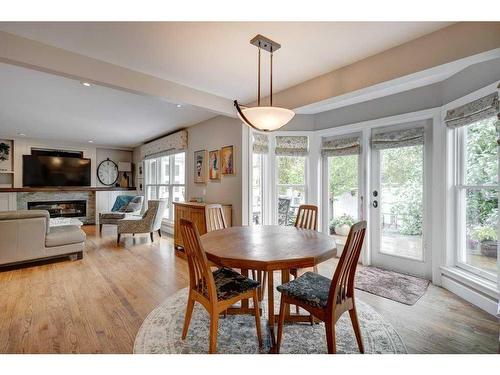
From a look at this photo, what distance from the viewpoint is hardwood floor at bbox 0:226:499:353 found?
1.82 metres

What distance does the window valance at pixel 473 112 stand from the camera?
221 centimetres

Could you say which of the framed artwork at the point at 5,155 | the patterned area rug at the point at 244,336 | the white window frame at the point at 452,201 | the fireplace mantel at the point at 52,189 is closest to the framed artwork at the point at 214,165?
the patterned area rug at the point at 244,336

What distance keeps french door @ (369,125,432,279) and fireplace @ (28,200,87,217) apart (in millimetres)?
7535

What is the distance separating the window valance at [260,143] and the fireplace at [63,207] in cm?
603

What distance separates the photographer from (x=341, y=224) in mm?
3977

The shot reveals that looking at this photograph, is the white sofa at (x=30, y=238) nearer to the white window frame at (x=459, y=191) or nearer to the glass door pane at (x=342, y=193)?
the glass door pane at (x=342, y=193)

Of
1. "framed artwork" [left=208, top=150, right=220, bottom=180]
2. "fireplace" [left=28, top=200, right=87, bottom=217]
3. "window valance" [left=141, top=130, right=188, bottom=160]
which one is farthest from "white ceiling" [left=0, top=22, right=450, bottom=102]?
"fireplace" [left=28, top=200, right=87, bottom=217]

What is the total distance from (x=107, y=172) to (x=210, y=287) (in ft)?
24.3

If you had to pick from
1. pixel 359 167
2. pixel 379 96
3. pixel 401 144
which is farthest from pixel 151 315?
pixel 379 96

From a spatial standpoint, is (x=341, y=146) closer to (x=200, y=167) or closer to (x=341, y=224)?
(x=341, y=224)

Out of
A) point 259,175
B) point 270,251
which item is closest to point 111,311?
point 270,251

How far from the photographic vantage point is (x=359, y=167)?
3.72 m

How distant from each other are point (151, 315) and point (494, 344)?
8.61ft
